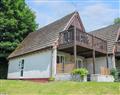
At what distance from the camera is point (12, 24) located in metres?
31.2

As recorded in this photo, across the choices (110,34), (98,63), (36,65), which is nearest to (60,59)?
(36,65)

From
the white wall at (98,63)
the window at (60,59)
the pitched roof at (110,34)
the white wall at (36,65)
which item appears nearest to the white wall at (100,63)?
the white wall at (98,63)

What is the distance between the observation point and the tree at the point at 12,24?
31.1m

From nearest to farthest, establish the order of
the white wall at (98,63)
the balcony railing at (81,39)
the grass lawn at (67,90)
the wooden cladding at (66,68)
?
the grass lawn at (67,90) → the wooden cladding at (66,68) → the balcony railing at (81,39) → the white wall at (98,63)

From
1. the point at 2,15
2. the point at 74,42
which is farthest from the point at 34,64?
the point at 2,15

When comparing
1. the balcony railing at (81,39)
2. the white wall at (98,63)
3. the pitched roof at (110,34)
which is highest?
the pitched roof at (110,34)

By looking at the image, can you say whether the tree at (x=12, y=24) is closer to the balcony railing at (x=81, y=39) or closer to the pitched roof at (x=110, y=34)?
the pitched roof at (x=110, y=34)

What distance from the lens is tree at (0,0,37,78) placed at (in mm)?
31109

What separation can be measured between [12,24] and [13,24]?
15 centimetres

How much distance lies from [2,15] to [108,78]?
1794 cm

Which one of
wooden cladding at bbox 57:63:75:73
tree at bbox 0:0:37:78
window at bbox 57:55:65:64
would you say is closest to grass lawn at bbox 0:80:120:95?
wooden cladding at bbox 57:63:75:73

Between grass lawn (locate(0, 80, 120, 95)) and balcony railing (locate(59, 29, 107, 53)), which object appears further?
balcony railing (locate(59, 29, 107, 53))

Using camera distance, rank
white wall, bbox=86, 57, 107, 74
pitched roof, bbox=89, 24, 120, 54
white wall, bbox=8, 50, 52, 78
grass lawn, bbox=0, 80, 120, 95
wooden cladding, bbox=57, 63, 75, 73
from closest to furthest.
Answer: grass lawn, bbox=0, 80, 120, 95, wooden cladding, bbox=57, 63, 75, 73, white wall, bbox=8, 50, 52, 78, pitched roof, bbox=89, 24, 120, 54, white wall, bbox=86, 57, 107, 74

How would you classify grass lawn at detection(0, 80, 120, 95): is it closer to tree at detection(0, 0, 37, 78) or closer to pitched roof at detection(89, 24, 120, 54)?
pitched roof at detection(89, 24, 120, 54)
